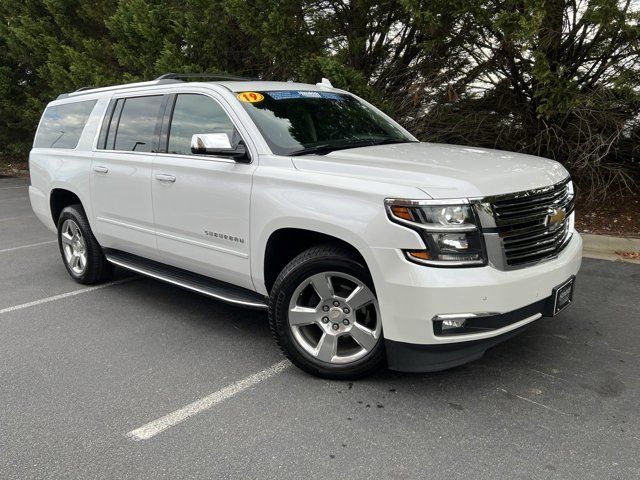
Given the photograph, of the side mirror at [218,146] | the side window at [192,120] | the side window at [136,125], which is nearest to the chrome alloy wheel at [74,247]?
the side window at [136,125]

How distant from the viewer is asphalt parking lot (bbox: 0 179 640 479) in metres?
2.76

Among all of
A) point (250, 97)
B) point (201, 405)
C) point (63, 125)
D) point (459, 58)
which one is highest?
point (459, 58)

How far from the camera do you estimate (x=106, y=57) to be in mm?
14195

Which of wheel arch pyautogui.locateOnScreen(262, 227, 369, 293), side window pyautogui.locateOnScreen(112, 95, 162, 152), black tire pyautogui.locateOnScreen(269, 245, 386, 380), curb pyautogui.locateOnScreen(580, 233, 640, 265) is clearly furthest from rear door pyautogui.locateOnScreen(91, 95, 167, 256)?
curb pyautogui.locateOnScreen(580, 233, 640, 265)

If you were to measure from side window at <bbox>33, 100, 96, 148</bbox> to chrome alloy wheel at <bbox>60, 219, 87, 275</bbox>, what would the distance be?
827 millimetres

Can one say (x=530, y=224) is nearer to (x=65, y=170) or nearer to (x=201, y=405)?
(x=201, y=405)

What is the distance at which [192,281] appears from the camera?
14.4 feet

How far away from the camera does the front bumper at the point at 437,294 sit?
2.98 metres

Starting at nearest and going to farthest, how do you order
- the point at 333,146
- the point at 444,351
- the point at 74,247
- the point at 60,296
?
the point at 444,351 < the point at 333,146 < the point at 60,296 < the point at 74,247

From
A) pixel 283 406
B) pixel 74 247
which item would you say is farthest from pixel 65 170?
pixel 283 406

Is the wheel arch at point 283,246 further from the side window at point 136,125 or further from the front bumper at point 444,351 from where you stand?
A: the side window at point 136,125

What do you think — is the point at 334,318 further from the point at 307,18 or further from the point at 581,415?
the point at 307,18

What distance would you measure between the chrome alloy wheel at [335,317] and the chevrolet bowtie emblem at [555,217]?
1166mm

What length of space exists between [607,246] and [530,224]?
3885mm
